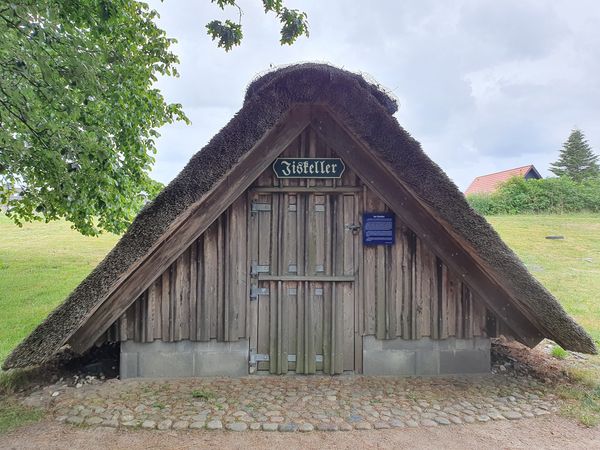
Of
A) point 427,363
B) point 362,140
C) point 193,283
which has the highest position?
point 362,140

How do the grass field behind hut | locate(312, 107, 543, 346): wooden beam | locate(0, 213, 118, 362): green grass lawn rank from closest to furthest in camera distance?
locate(312, 107, 543, 346): wooden beam → locate(0, 213, 118, 362): green grass lawn → the grass field behind hut

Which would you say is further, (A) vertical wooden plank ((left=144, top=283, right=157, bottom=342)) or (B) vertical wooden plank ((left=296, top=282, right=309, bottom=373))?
(B) vertical wooden plank ((left=296, top=282, right=309, bottom=373))

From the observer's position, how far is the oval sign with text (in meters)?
4.62

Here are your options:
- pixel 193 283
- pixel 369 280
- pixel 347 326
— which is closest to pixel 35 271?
pixel 193 283

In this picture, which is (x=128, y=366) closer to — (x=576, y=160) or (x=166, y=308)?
(x=166, y=308)

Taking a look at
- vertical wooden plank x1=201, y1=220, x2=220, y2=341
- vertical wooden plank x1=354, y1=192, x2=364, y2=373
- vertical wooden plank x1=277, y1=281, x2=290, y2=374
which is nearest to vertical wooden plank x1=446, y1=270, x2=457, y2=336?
vertical wooden plank x1=354, y1=192, x2=364, y2=373

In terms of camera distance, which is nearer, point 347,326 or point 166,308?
point 166,308

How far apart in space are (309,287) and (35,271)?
12.0 meters

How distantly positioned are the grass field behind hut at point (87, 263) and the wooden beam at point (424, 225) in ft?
9.73

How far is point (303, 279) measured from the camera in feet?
15.4

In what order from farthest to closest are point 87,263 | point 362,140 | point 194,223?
point 87,263 → point 194,223 → point 362,140

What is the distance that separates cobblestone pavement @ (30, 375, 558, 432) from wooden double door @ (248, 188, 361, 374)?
0.89 ft

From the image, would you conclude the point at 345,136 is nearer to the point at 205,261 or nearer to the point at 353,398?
the point at 205,261

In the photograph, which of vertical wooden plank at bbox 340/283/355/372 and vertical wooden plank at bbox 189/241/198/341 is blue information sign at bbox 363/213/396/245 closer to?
vertical wooden plank at bbox 340/283/355/372
